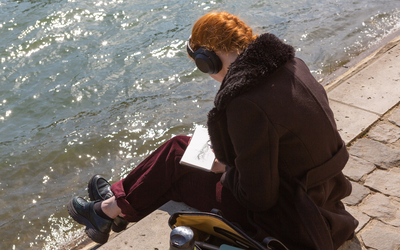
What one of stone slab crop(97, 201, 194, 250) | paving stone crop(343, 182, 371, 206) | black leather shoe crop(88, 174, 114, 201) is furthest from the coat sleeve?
black leather shoe crop(88, 174, 114, 201)

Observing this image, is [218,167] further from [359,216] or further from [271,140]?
[359,216]

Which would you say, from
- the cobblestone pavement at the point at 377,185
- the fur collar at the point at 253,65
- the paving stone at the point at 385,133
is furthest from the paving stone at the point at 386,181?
the fur collar at the point at 253,65

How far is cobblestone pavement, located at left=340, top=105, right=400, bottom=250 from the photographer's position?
260cm

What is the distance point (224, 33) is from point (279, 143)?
0.69m

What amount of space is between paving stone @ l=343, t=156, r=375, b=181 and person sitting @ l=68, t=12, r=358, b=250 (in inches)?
39.1

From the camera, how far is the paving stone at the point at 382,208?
278 centimetres

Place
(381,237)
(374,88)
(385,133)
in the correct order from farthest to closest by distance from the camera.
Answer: (374,88) < (385,133) < (381,237)

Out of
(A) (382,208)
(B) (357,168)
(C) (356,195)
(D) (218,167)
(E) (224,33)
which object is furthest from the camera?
(B) (357,168)

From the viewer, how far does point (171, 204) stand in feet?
9.11

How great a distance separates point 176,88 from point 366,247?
4.66m

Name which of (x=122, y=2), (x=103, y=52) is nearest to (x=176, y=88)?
(x=103, y=52)

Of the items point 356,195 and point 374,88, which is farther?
point 374,88

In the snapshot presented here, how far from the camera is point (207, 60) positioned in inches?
84.8

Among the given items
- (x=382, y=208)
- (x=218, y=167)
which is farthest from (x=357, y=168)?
(x=218, y=167)
